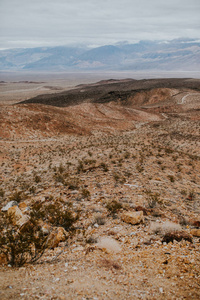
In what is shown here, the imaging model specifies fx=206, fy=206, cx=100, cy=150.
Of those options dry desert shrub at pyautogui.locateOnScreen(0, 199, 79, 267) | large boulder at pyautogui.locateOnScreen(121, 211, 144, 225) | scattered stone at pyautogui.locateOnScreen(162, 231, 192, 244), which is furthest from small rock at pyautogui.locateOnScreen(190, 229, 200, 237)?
dry desert shrub at pyautogui.locateOnScreen(0, 199, 79, 267)

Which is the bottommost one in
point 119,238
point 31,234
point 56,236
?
point 119,238

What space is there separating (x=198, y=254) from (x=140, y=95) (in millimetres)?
73260

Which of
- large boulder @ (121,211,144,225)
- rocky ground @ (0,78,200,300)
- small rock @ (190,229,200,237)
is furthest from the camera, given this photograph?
large boulder @ (121,211,144,225)

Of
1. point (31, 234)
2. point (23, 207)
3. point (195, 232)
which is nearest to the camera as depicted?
A: point (31, 234)

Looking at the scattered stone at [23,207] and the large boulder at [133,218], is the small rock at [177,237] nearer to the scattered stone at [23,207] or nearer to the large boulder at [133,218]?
the large boulder at [133,218]

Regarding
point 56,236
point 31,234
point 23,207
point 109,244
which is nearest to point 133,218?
point 109,244

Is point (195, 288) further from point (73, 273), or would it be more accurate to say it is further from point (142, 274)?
point (73, 273)

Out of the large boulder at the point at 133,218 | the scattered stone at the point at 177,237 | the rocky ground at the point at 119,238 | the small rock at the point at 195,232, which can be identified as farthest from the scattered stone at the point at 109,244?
the small rock at the point at 195,232

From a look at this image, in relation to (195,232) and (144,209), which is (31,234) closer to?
(144,209)

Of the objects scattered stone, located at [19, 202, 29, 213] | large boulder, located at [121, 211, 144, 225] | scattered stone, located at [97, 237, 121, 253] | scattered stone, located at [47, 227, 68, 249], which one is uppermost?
large boulder, located at [121, 211, 144, 225]

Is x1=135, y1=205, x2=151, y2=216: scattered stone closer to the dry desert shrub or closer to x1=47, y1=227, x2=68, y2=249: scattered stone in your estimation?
the dry desert shrub

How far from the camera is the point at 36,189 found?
9.10 metres

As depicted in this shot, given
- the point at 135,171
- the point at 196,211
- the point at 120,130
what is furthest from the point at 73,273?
the point at 120,130

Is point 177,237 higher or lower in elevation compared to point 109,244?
higher
